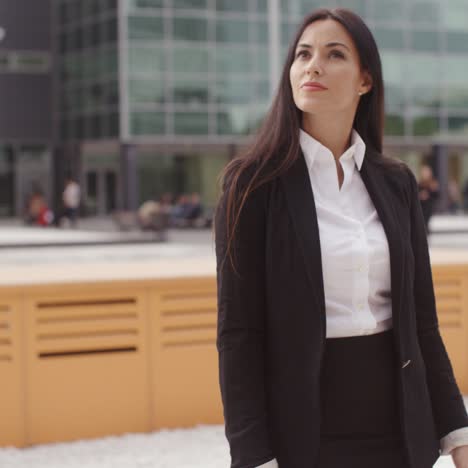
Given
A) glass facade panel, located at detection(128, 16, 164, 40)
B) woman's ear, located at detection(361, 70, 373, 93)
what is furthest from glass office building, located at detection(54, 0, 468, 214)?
woman's ear, located at detection(361, 70, 373, 93)

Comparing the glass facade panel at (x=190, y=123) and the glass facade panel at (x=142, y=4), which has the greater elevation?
the glass facade panel at (x=142, y=4)

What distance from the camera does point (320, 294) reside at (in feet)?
7.02

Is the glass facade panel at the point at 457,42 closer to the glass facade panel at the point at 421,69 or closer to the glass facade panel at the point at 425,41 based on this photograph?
the glass facade panel at the point at 425,41

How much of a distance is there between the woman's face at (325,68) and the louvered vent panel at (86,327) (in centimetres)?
365

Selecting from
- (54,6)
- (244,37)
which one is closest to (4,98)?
(54,6)

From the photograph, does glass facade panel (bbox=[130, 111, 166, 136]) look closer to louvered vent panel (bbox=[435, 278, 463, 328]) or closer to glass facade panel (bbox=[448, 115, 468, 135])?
glass facade panel (bbox=[448, 115, 468, 135])

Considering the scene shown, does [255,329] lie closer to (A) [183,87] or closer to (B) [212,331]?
(B) [212,331]

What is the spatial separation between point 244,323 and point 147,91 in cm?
3703

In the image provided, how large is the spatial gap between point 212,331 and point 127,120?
33128mm

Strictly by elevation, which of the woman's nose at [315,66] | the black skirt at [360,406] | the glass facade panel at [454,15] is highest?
the glass facade panel at [454,15]

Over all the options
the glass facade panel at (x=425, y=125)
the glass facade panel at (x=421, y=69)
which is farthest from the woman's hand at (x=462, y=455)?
the glass facade panel at (x=425, y=125)

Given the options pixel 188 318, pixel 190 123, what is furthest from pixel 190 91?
pixel 188 318

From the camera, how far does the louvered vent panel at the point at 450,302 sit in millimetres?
6664

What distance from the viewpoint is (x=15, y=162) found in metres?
45.0
